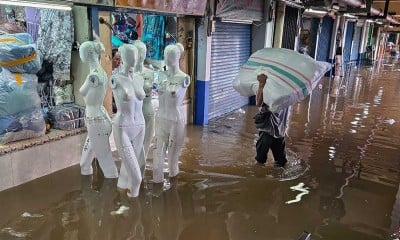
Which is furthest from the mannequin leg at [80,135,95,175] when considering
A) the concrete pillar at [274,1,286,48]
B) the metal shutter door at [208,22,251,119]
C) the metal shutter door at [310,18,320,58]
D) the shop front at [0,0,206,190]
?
the metal shutter door at [310,18,320,58]

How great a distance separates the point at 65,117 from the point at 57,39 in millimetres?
961

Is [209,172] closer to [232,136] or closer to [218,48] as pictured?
[232,136]

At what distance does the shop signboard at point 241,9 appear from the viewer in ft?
21.5

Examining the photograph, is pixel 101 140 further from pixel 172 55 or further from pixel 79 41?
pixel 79 41

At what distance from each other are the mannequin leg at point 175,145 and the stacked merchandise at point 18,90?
1.52 meters

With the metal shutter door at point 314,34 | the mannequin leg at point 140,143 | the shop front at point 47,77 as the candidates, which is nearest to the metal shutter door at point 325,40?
the metal shutter door at point 314,34

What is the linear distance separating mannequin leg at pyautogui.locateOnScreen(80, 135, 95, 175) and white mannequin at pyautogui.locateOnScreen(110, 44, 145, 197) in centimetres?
59

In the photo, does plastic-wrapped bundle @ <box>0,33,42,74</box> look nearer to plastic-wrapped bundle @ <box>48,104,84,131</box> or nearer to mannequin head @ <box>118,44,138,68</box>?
plastic-wrapped bundle @ <box>48,104,84,131</box>

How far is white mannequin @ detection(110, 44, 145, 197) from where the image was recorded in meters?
3.45

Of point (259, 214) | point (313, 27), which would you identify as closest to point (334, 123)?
point (259, 214)

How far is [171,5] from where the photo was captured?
17.3 feet

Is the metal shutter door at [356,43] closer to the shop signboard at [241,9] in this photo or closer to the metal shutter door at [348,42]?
the metal shutter door at [348,42]

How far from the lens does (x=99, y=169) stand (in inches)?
176

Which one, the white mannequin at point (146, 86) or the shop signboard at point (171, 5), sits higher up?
the shop signboard at point (171, 5)
